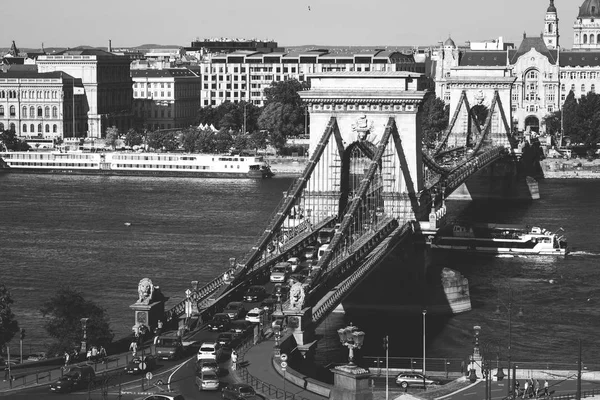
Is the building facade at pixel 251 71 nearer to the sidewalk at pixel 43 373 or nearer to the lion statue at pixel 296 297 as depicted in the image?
the lion statue at pixel 296 297

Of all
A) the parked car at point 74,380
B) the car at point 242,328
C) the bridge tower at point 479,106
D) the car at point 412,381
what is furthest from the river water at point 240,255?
the parked car at point 74,380

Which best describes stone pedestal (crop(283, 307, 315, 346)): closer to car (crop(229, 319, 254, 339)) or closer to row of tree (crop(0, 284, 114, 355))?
car (crop(229, 319, 254, 339))

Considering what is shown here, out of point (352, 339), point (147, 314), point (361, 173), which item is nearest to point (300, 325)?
point (147, 314)

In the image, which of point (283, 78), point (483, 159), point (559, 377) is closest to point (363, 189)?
point (559, 377)

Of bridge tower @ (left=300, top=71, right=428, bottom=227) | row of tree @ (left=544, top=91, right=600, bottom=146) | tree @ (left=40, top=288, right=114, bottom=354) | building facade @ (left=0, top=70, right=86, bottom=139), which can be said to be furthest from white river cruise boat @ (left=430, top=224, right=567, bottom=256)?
A: building facade @ (left=0, top=70, right=86, bottom=139)

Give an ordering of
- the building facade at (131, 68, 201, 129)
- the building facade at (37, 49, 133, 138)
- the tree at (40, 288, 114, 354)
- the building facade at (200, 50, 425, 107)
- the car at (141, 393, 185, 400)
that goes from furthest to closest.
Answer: the building facade at (200, 50, 425, 107) → the building facade at (131, 68, 201, 129) → the building facade at (37, 49, 133, 138) → the tree at (40, 288, 114, 354) → the car at (141, 393, 185, 400)

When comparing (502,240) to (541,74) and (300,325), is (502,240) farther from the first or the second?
(541,74)

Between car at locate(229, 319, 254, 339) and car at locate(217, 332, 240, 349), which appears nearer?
car at locate(217, 332, 240, 349)
